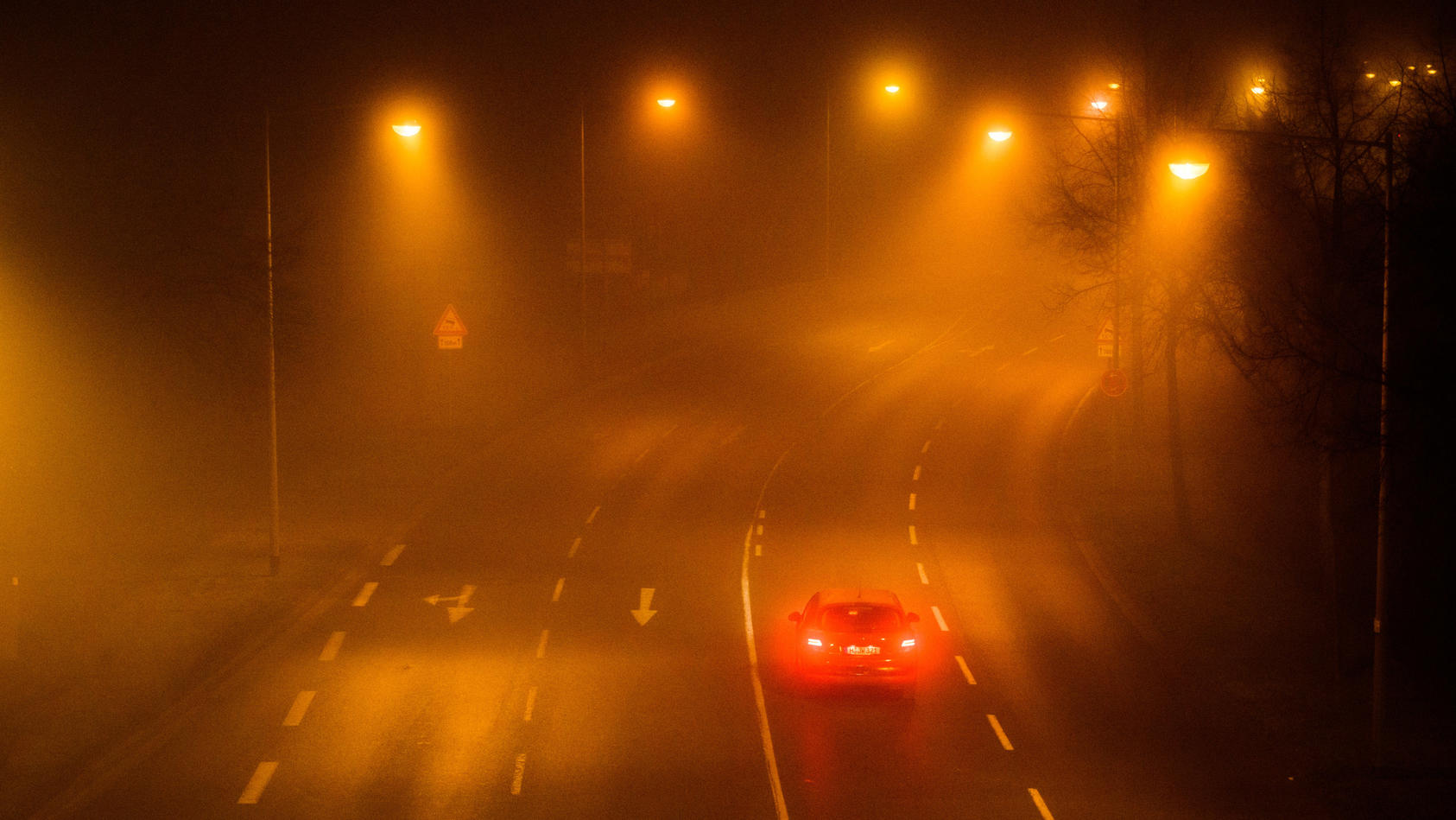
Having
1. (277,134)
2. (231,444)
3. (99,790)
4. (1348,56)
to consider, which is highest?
(277,134)

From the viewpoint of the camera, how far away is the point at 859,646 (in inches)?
651

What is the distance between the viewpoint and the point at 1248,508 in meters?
25.4

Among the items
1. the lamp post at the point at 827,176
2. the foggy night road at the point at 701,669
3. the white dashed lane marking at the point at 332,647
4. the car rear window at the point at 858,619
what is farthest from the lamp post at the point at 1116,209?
the lamp post at the point at 827,176

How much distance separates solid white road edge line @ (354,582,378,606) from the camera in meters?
22.0

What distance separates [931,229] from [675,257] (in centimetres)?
1682

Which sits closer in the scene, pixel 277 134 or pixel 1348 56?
pixel 1348 56

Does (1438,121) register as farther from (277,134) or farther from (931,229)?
(931,229)

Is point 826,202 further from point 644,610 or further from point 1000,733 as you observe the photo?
point 1000,733

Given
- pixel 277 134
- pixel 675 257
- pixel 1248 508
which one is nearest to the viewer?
pixel 1248 508

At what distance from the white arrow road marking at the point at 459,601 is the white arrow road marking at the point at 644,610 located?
2.75 metres

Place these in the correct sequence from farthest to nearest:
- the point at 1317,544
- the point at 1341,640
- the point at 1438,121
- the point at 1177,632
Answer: the point at 1317,544 → the point at 1177,632 → the point at 1341,640 → the point at 1438,121

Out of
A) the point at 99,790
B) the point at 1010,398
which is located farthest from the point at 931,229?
the point at 99,790

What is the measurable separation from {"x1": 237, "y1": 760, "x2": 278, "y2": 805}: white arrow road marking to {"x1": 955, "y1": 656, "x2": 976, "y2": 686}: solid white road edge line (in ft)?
30.5

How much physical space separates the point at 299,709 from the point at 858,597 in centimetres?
742
